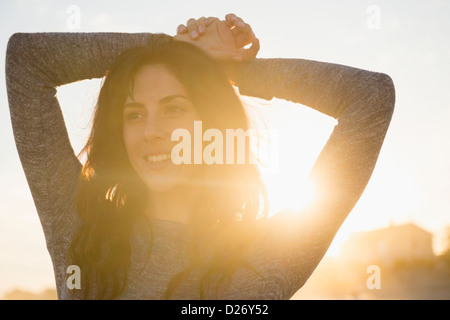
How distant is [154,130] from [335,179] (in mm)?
1054

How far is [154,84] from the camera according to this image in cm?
286

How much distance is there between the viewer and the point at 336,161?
2.41 meters

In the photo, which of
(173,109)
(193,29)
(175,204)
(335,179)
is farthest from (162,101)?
(335,179)

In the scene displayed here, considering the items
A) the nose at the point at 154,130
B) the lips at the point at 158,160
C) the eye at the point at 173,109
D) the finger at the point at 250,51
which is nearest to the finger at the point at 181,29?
the finger at the point at 250,51

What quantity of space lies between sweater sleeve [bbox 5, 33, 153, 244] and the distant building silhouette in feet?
210

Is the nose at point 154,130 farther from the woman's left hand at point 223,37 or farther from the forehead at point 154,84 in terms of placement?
the woman's left hand at point 223,37

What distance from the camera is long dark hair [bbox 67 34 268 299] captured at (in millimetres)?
2635

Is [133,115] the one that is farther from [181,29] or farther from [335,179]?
[335,179]

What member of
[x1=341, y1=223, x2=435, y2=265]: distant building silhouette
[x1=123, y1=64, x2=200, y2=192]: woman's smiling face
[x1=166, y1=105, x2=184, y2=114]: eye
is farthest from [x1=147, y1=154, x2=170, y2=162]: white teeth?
[x1=341, y1=223, x2=435, y2=265]: distant building silhouette

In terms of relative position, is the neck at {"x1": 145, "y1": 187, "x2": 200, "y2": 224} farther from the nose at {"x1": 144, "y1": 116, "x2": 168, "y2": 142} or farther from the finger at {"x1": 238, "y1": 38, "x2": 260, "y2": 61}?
the finger at {"x1": 238, "y1": 38, "x2": 260, "y2": 61}

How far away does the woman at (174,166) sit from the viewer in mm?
2430

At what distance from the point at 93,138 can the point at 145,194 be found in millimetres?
510
